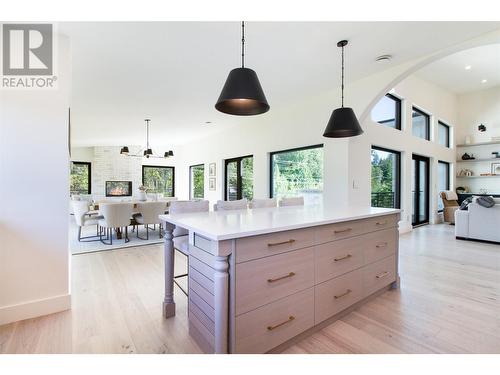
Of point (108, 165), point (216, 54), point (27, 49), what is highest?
point (216, 54)

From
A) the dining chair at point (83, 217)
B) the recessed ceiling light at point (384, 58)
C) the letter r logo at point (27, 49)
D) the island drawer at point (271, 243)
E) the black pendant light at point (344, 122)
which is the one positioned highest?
the recessed ceiling light at point (384, 58)

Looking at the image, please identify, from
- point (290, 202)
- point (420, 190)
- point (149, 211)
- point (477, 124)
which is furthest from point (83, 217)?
point (477, 124)

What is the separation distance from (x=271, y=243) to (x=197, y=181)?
773 centimetres

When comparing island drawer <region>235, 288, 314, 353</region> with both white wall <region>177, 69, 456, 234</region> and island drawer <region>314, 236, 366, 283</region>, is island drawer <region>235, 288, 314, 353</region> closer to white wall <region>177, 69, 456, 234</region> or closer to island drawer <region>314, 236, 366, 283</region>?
island drawer <region>314, 236, 366, 283</region>

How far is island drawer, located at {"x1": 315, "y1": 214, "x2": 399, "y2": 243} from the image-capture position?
1.86 meters

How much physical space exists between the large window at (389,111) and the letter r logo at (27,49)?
16.9 ft

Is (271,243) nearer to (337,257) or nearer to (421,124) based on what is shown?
(337,257)

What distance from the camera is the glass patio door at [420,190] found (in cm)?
657

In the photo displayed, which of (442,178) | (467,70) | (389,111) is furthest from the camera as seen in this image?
(442,178)

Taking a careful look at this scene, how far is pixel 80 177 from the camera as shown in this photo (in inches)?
338

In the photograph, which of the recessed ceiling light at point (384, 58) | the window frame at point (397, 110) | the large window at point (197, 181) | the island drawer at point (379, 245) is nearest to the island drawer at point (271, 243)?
the island drawer at point (379, 245)

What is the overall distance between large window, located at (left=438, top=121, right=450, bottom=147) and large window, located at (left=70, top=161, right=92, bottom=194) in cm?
1118

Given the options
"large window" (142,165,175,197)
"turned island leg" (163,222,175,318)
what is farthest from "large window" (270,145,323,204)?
"large window" (142,165,175,197)

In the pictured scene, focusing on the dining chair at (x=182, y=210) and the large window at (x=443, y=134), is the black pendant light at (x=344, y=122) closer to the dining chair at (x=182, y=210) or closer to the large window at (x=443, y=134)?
the dining chair at (x=182, y=210)
